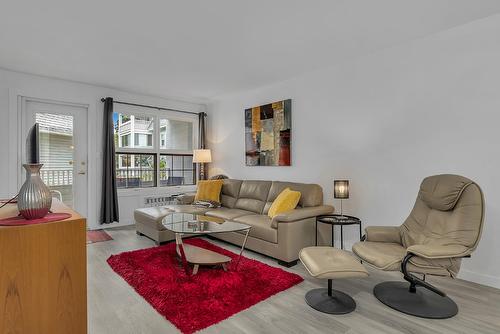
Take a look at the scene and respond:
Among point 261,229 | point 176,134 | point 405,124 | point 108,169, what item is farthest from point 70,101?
point 405,124

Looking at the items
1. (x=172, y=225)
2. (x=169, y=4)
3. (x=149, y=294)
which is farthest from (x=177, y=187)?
(x=169, y=4)

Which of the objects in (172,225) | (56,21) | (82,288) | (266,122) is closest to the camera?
(82,288)

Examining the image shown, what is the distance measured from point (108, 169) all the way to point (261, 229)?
2984mm

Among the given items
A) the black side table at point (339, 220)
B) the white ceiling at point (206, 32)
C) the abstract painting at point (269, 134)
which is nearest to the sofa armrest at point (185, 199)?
the abstract painting at point (269, 134)

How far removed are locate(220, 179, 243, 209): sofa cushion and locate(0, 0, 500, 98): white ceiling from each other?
1.84 metres

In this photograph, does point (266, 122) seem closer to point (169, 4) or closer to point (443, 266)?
point (169, 4)

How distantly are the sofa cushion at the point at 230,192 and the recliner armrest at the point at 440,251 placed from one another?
3.05 m

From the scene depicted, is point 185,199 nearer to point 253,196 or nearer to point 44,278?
point 253,196

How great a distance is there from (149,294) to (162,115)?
394 cm

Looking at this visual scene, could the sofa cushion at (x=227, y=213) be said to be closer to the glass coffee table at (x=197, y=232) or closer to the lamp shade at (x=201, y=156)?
the glass coffee table at (x=197, y=232)

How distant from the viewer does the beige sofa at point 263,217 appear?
3149 millimetres

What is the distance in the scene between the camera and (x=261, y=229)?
11.0 feet

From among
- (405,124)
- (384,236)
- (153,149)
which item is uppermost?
(405,124)

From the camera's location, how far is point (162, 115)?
5.61m
